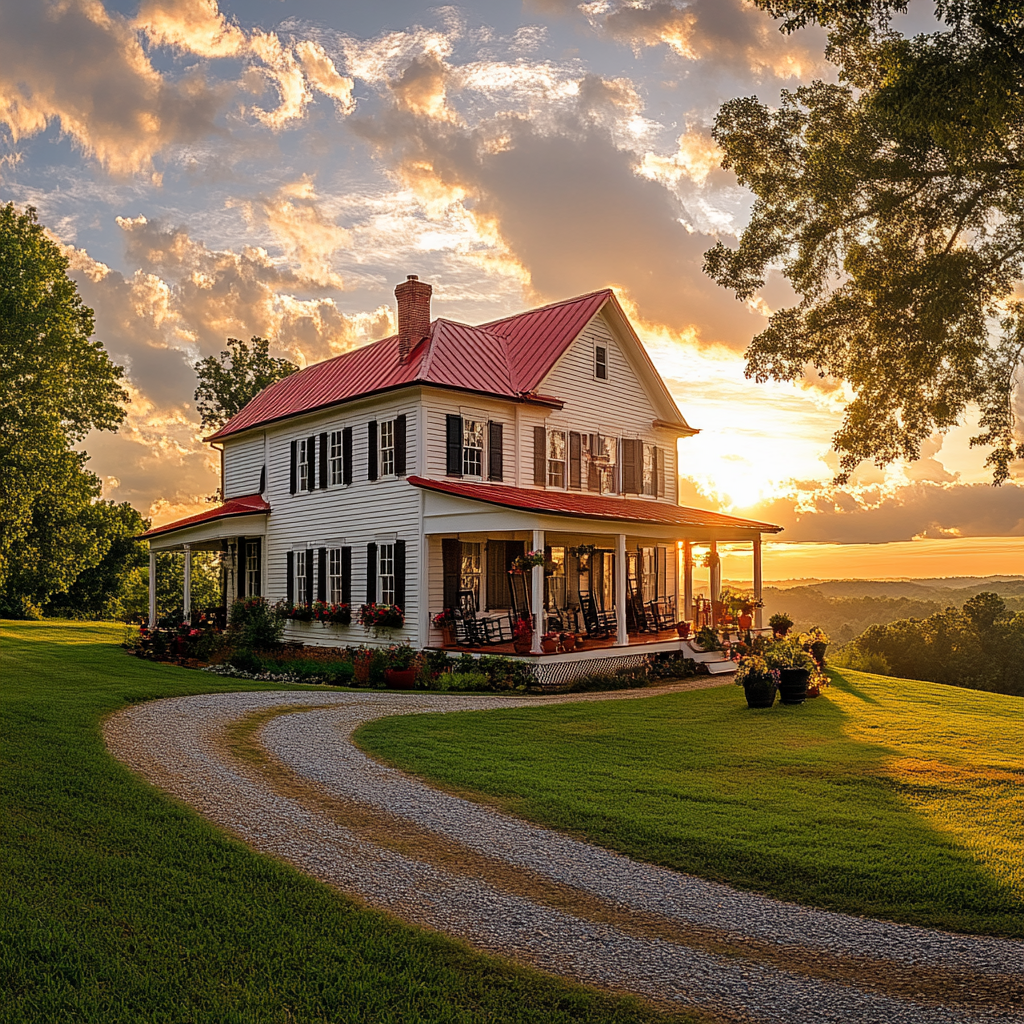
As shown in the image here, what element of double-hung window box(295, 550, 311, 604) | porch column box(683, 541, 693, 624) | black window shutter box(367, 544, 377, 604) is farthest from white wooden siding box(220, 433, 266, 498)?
porch column box(683, 541, 693, 624)

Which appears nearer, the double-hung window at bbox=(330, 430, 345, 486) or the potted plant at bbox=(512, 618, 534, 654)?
the potted plant at bbox=(512, 618, 534, 654)

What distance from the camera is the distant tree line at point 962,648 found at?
38.6 m

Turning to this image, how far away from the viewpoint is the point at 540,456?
24.2 metres

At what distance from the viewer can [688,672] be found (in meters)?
21.8

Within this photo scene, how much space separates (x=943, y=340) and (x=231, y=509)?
67.3ft

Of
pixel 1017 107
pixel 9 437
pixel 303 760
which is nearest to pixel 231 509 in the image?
pixel 9 437

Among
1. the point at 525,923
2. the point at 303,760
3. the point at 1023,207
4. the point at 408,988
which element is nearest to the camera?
the point at 408,988

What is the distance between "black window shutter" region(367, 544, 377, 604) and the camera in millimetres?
23016

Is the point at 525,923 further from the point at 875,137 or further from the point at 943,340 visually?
the point at 875,137

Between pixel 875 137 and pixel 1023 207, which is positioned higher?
pixel 875 137

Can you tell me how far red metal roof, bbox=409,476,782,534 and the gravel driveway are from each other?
10.1m

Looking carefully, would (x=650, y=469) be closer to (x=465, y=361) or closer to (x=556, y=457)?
(x=556, y=457)

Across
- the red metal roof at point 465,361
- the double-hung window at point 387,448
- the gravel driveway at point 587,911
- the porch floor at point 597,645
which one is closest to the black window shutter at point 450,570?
the porch floor at point 597,645

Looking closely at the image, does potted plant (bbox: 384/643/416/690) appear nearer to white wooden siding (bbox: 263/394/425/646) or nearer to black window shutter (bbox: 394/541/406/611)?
white wooden siding (bbox: 263/394/425/646)
